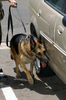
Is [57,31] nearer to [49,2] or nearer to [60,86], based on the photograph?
[49,2]

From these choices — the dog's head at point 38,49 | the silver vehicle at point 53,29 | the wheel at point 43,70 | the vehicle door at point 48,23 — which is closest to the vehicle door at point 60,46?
the silver vehicle at point 53,29

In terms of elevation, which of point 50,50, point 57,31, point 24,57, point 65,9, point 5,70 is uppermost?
point 65,9

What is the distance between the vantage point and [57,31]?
3645 millimetres

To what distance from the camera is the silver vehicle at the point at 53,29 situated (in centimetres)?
355

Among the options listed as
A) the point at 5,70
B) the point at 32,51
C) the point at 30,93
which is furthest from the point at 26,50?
the point at 5,70

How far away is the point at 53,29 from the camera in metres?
3.79

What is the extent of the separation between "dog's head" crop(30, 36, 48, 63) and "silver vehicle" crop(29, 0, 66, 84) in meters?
0.09

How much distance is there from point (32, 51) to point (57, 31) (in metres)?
0.76

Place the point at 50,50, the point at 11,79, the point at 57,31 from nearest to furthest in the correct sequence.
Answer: the point at 57,31 → the point at 50,50 → the point at 11,79

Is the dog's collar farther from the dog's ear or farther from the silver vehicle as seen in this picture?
the silver vehicle

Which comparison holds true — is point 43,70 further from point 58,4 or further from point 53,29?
point 58,4

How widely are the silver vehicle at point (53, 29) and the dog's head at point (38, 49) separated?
0.30ft

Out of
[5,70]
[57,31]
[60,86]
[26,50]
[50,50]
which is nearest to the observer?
[57,31]

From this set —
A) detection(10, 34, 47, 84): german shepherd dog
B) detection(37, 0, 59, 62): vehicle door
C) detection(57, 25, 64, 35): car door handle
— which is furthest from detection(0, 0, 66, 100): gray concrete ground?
detection(57, 25, 64, 35): car door handle
